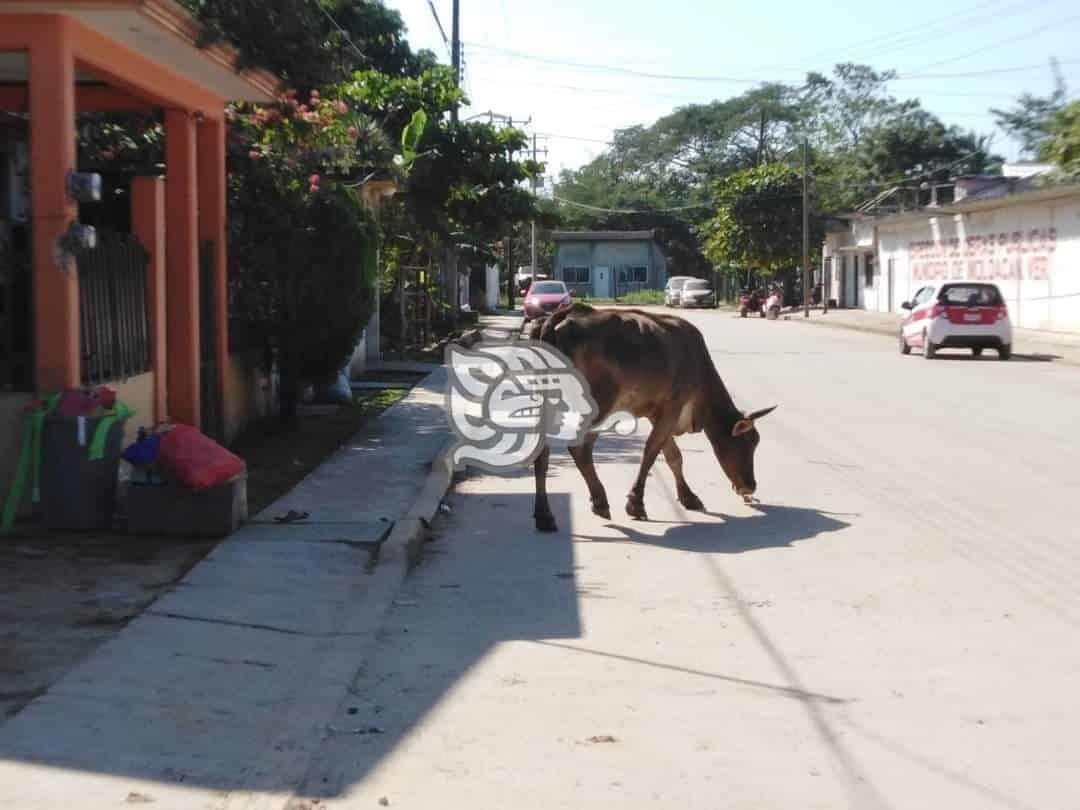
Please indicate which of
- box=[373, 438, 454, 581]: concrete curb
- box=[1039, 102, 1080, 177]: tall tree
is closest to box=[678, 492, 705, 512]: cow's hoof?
box=[373, 438, 454, 581]: concrete curb

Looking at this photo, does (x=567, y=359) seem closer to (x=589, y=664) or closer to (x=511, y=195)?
(x=589, y=664)

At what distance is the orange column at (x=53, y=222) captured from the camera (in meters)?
9.71

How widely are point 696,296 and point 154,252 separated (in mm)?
61763

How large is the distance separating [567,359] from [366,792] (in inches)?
223

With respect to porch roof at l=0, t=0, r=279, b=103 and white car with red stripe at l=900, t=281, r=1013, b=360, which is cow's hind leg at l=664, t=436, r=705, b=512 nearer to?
porch roof at l=0, t=0, r=279, b=103

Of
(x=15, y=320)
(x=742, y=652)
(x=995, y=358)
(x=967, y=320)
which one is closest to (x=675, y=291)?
(x=995, y=358)

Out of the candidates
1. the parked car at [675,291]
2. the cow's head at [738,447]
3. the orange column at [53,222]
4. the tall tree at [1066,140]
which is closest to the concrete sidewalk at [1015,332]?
the tall tree at [1066,140]

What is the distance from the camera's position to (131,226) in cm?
1230

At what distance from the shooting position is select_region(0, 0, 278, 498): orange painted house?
9.74m

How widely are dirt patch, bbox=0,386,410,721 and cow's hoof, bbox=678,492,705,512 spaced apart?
10.7 feet

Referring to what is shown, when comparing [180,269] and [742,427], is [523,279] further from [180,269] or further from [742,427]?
[742,427]

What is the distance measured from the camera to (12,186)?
1424cm

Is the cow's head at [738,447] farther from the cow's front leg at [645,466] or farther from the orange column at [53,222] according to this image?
the orange column at [53,222]

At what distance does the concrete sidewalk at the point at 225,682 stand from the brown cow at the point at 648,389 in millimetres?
1498
